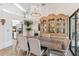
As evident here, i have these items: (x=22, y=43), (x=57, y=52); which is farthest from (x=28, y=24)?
(x=57, y=52)

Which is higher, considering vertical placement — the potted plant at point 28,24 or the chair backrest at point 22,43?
the potted plant at point 28,24

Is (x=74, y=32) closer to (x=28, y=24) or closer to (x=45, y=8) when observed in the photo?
(x=45, y=8)

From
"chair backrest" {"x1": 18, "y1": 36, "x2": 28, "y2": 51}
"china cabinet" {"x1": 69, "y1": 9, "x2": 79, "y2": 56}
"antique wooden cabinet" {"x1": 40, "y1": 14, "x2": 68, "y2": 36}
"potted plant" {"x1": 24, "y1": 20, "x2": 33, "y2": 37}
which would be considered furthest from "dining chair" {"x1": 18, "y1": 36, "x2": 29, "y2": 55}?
"china cabinet" {"x1": 69, "y1": 9, "x2": 79, "y2": 56}

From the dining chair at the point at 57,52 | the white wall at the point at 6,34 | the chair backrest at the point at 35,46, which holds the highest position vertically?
the white wall at the point at 6,34

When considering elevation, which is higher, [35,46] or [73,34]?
[73,34]

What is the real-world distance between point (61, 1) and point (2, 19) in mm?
1146

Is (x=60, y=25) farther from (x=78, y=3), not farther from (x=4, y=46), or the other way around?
(x=4, y=46)

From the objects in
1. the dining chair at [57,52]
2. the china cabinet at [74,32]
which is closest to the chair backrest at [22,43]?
the dining chair at [57,52]

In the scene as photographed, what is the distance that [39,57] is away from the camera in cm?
208

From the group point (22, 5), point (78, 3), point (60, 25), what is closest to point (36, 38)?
point (60, 25)

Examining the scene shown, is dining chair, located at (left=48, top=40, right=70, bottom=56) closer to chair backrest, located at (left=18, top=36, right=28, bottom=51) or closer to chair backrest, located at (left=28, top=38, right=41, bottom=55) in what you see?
chair backrest, located at (left=28, top=38, right=41, bottom=55)

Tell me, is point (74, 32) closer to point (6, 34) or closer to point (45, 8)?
point (45, 8)

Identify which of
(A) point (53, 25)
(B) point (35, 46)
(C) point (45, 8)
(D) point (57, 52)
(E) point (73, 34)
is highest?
(C) point (45, 8)

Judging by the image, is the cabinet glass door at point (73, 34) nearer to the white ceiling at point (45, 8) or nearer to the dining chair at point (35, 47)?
the white ceiling at point (45, 8)
